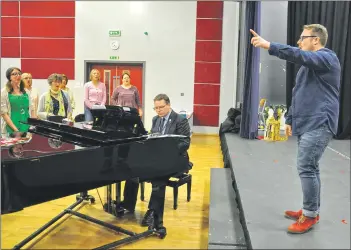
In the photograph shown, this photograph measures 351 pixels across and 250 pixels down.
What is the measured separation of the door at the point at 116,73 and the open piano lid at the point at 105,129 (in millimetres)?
4579

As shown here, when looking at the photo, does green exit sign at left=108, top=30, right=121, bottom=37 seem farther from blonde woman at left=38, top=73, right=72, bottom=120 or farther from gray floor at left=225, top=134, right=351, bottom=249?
gray floor at left=225, top=134, right=351, bottom=249

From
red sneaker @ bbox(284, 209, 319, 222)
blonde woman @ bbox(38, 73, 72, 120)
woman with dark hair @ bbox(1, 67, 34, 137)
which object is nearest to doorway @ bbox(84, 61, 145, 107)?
blonde woman @ bbox(38, 73, 72, 120)

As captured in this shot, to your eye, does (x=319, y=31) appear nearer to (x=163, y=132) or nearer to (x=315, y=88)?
(x=315, y=88)

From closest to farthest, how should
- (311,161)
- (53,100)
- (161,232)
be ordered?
1. (311,161)
2. (161,232)
3. (53,100)

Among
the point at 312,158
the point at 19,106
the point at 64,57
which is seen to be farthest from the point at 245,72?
the point at 64,57

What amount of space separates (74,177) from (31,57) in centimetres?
616

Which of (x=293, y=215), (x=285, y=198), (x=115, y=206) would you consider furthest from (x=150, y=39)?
(x=293, y=215)

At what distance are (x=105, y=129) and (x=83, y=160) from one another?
0.50 meters

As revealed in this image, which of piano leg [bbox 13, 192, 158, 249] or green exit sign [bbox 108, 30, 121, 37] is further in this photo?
green exit sign [bbox 108, 30, 121, 37]

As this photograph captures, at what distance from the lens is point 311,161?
1.68 m

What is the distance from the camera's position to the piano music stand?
7.16ft

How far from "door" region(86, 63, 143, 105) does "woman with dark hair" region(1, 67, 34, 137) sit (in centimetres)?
413

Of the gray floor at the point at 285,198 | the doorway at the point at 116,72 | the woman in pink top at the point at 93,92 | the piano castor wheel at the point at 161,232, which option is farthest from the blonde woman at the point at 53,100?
the doorway at the point at 116,72

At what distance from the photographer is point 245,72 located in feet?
16.3
